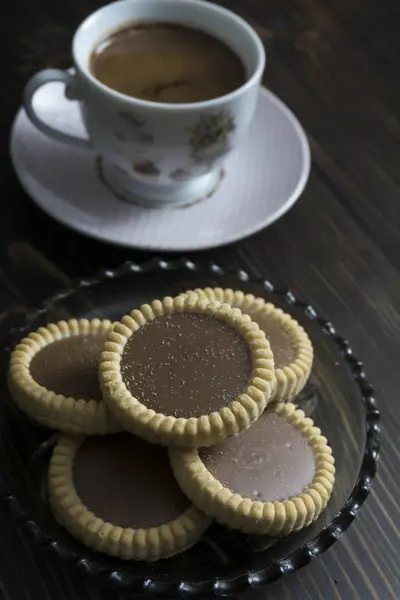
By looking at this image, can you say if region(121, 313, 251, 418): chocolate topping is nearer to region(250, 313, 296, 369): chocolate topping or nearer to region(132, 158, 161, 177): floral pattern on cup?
region(250, 313, 296, 369): chocolate topping

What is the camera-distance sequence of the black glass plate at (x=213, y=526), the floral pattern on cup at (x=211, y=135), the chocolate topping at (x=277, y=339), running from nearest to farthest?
the black glass plate at (x=213, y=526) → the chocolate topping at (x=277, y=339) → the floral pattern on cup at (x=211, y=135)

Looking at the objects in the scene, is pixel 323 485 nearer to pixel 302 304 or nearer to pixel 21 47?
pixel 302 304

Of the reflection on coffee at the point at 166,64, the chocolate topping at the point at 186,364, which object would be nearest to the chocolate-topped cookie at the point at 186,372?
the chocolate topping at the point at 186,364

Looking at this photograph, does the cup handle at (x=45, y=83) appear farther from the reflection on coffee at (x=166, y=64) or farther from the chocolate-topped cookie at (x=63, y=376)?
the chocolate-topped cookie at (x=63, y=376)

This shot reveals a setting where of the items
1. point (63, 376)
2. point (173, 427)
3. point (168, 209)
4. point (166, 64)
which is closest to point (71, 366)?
point (63, 376)

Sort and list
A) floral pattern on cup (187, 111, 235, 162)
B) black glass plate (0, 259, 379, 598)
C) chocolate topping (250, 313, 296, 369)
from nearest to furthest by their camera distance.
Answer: black glass plate (0, 259, 379, 598)
chocolate topping (250, 313, 296, 369)
floral pattern on cup (187, 111, 235, 162)

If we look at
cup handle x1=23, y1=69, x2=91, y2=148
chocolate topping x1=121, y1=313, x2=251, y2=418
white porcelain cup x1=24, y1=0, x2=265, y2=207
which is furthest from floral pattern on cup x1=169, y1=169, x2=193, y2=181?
chocolate topping x1=121, y1=313, x2=251, y2=418
